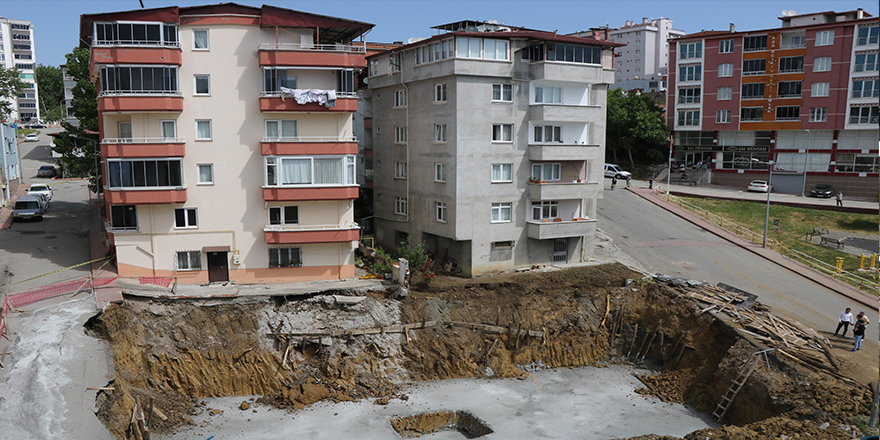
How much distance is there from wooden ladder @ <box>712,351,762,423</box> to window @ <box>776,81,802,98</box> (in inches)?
1969

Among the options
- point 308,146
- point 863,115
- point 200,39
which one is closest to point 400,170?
point 308,146

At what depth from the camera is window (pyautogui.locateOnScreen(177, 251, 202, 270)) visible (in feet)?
125

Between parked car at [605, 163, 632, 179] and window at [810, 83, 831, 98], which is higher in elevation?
window at [810, 83, 831, 98]

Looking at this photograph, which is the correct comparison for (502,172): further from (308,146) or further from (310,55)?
(310,55)

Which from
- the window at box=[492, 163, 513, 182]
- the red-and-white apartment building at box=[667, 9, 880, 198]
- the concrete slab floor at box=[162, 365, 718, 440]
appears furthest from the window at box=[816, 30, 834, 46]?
the concrete slab floor at box=[162, 365, 718, 440]

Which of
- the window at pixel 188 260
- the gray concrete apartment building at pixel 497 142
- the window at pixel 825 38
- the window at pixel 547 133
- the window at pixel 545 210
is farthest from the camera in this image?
the window at pixel 825 38

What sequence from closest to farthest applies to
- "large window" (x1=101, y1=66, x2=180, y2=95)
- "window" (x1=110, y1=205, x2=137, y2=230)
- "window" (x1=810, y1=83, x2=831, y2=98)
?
"large window" (x1=101, y1=66, x2=180, y2=95) < "window" (x1=110, y1=205, x2=137, y2=230) < "window" (x1=810, y1=83, x2=831, y2=98)

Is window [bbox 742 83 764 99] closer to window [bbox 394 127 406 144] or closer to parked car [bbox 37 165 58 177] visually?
window [bbox 394 127 406 144]

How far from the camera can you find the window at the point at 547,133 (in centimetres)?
4509

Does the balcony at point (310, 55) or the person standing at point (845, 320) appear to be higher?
the balcony at point (310, 55)

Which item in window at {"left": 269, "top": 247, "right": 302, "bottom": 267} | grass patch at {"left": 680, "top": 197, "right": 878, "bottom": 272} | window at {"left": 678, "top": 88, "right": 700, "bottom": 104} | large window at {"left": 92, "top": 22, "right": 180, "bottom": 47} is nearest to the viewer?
large window at {"left": 92, "top": 22, "right": 180, "bottom": 47}

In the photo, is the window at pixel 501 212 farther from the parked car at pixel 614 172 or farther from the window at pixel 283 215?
the parked car at pixel 614 172

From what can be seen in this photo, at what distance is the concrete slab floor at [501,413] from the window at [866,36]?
5320 centimetres

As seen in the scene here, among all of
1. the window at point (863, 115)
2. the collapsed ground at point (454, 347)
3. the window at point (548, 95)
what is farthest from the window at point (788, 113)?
the collapsed ground at point (454, 347)
